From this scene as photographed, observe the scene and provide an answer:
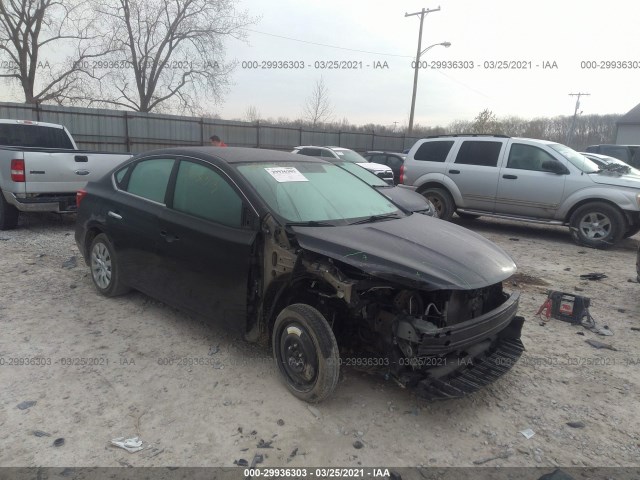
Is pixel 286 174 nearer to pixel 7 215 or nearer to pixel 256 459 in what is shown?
pixel 256 459

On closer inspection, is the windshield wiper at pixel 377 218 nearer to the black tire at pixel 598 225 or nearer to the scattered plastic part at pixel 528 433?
the scattered plastic part at pixel 528 433

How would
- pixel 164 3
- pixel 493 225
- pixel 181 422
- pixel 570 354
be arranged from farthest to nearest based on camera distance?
pixel 164 3, pixel 493 225, pixel 570 354, pixel 181 422

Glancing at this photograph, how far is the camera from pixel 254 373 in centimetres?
342

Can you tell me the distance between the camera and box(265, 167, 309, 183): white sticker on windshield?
3.63 metres

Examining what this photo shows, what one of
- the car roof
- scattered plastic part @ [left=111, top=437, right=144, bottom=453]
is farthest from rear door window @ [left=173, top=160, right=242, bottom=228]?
scattered plastic part @ [left=111, top=437, right=144, bottom=453]

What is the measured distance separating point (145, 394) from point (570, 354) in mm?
3521

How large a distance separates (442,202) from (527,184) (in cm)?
174

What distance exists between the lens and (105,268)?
473 cm

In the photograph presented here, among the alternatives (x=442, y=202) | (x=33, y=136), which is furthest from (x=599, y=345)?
(x=33, y=136)

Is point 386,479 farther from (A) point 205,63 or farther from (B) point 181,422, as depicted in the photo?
(A) point 205,63

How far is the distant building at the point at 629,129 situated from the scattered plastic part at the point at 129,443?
45.6 metres

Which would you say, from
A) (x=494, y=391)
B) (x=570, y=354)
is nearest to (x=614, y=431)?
(x=494, y=391)

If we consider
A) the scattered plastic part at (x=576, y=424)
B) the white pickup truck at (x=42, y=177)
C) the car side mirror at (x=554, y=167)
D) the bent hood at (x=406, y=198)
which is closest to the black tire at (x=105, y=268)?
the white pickup truck at (x=42, y=177)

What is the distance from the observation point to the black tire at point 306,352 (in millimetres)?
2881
